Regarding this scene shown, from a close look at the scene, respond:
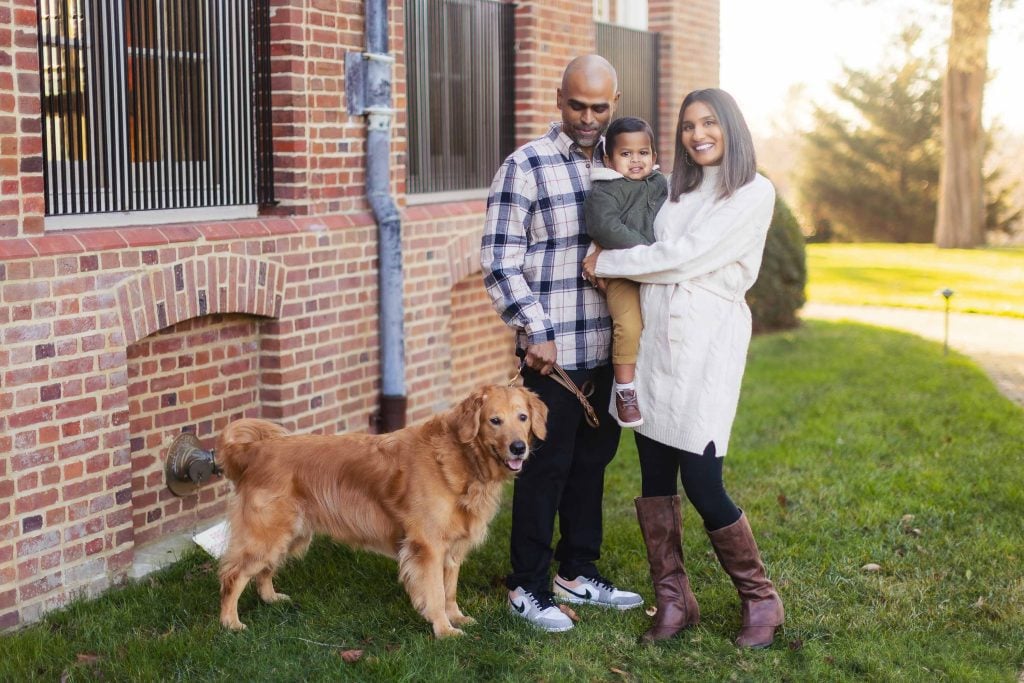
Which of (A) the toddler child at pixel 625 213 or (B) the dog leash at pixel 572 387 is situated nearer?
(A) the toddler child at pixel 625 213

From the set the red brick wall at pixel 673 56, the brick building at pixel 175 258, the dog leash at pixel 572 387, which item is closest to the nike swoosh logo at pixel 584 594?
the dog leash at pixel 572 387

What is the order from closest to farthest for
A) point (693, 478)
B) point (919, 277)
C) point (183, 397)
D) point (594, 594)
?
point (693, 478)
point (594, 594)
point (183, 397)
point (919, 277)

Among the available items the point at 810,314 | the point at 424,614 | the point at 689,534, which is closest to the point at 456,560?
the point at 424,614

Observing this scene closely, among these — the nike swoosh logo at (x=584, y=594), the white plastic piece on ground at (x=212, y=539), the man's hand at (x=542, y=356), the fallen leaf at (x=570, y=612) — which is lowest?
the fallen leaf at (x=570, y=612)

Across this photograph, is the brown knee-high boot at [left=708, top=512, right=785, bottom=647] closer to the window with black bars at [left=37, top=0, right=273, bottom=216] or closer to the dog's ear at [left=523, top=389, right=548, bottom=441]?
the dog's ear at [left=523, top=389, right=548, bottom=441]

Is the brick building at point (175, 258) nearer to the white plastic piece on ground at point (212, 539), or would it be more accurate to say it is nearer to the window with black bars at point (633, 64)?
the white plastic piece on ground at point (212, 539)

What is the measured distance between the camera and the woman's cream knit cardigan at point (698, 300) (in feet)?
14.7

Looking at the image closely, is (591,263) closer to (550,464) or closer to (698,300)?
(698,300)

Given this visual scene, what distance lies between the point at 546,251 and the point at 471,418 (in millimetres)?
763

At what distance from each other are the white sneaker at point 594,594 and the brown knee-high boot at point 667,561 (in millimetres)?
331

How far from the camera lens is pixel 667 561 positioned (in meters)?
4.88

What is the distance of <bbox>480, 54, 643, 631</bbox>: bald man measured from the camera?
15.6 feet

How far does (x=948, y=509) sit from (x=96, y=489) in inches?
176

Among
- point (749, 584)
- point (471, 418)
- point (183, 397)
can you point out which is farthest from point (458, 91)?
point (749, 584)
